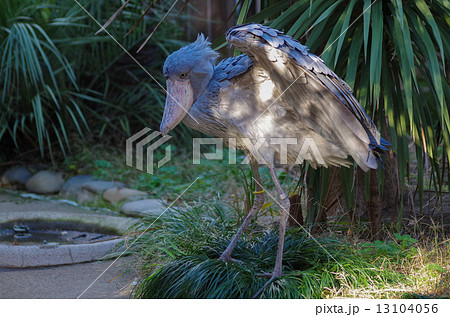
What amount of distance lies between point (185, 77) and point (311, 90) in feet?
2.18

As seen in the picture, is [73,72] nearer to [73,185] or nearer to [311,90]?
[73,185]

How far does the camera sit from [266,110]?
288cm

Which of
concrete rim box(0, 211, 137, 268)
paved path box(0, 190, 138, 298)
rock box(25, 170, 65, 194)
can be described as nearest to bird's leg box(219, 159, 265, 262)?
paved path box(0, 190, 138, 298)

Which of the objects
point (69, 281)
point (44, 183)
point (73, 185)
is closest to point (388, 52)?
point (69, 281)

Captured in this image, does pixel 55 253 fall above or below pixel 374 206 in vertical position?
below

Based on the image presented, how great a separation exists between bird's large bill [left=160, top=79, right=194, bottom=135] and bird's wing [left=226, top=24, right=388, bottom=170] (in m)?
0.38

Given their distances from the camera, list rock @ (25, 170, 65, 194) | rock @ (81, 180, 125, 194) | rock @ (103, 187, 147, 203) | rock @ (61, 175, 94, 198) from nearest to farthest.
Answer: rock @ (103, 187, 147, 203), rock @ (81, 180, 125, 194), rock @ (61, 175, 94, 198), rock @ (25, 170, 65, 194)

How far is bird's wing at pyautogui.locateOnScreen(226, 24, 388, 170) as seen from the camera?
2.53m

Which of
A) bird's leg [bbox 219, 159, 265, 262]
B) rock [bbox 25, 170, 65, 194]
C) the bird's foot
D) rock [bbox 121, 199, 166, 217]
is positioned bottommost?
rock [bbox 25, 170, 65, 194]

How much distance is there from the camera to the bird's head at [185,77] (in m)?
2.80

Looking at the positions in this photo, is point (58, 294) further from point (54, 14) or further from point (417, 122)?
point (54, 14)

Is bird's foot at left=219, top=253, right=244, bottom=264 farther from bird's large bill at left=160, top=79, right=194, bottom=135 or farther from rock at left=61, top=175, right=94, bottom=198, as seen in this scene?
rock at left=61, top=175, right=94, bottom=198

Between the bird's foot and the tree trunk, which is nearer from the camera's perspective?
the bird's foot

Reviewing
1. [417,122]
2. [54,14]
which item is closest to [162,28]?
[54,14]
